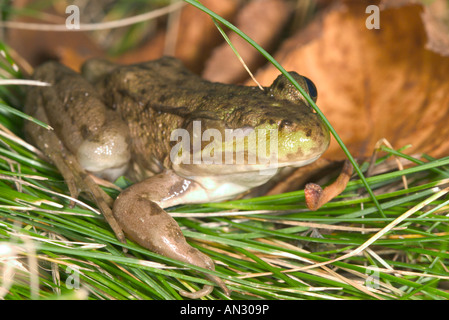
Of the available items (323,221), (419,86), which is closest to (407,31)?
(419,86)

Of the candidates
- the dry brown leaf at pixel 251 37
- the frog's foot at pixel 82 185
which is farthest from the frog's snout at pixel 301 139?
the dry brown leaf at pixel 251 37

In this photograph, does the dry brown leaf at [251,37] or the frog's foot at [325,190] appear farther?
the dry brown leaf at [251,37]

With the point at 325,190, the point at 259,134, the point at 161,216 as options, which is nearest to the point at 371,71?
the point at 325,190

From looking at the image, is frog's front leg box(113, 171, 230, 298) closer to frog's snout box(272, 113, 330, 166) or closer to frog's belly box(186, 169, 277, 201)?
frog's belly box(186, 169, 277, 201)

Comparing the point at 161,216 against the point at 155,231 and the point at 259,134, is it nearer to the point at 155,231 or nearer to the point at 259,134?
the point at 155,231

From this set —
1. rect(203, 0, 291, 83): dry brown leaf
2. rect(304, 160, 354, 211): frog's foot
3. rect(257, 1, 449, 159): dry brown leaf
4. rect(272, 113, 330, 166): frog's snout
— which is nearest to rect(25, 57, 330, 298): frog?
rect(272, 113, 330, 166): frog's snout

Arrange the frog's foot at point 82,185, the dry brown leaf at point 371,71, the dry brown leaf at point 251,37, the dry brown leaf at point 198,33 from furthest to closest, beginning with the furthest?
the dry brown leaf at point 198,33
the dry brown leaf at point 251,37
the dry brown leaf at point 371,71
the frog's foot at point 82,185

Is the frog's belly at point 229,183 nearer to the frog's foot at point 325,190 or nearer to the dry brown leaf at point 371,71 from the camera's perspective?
the frog's foot at point 325,190
